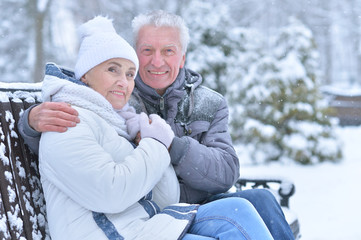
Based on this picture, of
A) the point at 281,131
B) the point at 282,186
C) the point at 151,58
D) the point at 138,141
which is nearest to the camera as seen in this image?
the point at 138,141

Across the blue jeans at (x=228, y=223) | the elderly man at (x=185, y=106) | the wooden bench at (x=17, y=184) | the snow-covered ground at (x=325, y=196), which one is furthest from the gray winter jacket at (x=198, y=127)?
the snow-covered ground at (x=325, y=196)

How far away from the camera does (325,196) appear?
7844mm

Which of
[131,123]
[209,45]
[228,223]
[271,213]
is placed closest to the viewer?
[228,223]

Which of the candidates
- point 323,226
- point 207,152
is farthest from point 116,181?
point 323,226

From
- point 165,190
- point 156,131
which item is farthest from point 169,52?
point 165,190

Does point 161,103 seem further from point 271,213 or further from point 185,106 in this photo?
point 271,213

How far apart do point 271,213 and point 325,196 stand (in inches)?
224

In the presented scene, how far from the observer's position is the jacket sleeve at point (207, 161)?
8.20 ft

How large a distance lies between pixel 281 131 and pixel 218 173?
6750 millimetres

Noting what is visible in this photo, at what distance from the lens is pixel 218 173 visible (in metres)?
2.65

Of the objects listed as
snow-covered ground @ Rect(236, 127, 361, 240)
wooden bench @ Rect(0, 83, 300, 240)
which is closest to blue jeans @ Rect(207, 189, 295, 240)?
wooden bench @ Rect(0, 83, 300, 240)

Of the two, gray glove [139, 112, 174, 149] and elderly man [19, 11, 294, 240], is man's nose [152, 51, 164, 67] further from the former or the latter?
gray glove [139, 112, 174, 149]

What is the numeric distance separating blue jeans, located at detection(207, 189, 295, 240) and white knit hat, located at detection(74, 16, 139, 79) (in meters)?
1.04

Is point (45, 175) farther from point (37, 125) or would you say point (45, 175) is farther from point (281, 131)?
point (281, 131)
